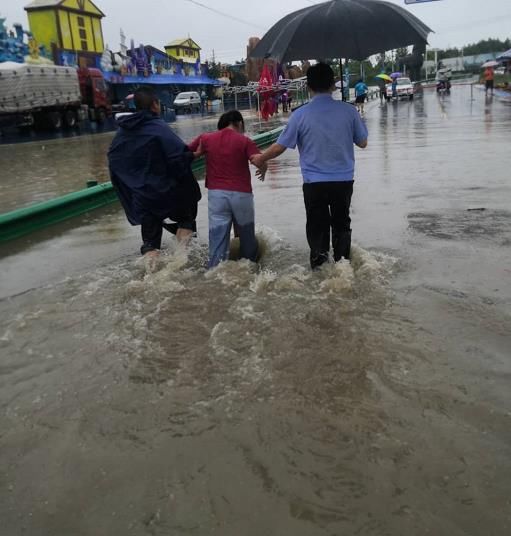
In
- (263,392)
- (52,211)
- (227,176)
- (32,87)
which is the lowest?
(263,392)

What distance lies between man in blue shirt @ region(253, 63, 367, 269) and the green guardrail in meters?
3.90

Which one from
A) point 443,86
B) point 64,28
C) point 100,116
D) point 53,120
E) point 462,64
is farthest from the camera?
point 462,64

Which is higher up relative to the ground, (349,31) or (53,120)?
(349,31)

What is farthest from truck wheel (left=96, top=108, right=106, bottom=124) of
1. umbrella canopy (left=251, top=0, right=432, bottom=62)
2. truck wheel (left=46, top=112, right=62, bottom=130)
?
umbrella canopy (left=251, top=0, right=432, bottom=62)

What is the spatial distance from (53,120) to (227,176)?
2618cm

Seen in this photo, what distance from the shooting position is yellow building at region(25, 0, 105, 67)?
3519 centimetres

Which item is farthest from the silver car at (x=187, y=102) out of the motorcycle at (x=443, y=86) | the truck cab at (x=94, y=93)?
the motorcycle at (x=443, y=86)

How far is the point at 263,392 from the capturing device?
10.1ft

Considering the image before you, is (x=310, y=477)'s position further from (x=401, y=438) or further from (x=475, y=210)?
(x=475, y=210)

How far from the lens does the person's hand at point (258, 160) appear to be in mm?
4746

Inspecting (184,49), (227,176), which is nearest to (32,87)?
(227,176)

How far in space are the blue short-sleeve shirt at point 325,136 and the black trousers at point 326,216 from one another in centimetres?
9

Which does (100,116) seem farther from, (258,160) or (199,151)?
(258,160)

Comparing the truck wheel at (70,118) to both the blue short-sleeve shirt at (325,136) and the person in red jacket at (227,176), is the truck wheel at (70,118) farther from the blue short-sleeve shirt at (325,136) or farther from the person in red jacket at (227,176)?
the blue short-sleeve shirt at (325,136)
